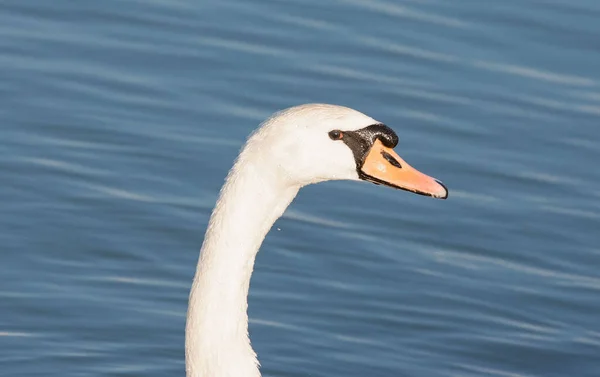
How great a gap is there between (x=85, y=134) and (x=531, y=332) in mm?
3646

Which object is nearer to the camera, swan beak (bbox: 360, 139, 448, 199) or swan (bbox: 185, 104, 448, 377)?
swan (bbox: 185, 104, 448, 377)

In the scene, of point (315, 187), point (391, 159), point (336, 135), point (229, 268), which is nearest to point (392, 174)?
point (391, 159)

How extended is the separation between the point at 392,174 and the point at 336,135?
452mm

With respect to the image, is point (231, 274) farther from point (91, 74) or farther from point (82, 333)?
point (91, 74)

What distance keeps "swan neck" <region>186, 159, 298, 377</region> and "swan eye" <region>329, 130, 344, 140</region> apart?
0.94ft

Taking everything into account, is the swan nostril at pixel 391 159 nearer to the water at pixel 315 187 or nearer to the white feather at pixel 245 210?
the white feather at pixel 245 210

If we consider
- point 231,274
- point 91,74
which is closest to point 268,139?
point 231,274

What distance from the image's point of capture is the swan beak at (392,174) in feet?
21.6

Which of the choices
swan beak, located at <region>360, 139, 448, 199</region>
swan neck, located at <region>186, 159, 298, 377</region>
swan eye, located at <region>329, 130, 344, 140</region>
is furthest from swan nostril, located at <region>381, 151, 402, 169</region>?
swan neck, located at <region>186, 159, 298, 377</region>

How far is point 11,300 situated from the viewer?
962 centimetres

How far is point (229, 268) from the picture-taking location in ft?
21.0

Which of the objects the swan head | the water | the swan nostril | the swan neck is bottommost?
the swan neck

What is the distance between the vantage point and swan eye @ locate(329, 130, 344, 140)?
6355 mm

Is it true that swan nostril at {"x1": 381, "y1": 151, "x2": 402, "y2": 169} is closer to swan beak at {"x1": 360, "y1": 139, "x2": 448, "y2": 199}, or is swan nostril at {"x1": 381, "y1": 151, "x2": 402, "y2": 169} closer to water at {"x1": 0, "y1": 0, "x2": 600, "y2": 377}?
swan beak at {"x1": 360, "y1": 139, "x2": 448, "y2": 199}
